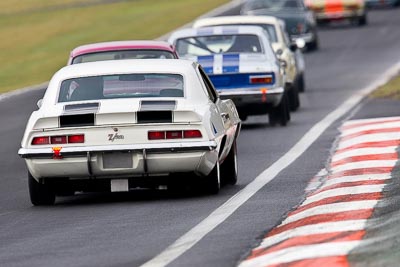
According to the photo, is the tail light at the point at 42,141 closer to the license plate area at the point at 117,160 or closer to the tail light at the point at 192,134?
the license plate area at the point at 117,160

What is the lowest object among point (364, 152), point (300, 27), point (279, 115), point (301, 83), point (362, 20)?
point (362, 20)

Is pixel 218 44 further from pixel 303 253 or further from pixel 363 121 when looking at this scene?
pixel 303 253

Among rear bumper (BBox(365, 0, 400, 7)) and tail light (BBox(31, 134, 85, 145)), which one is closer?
tail light (BBox(31, 134, 85, 145))

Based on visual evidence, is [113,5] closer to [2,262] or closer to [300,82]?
[300,82]

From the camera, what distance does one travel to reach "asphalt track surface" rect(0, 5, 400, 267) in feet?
30.7

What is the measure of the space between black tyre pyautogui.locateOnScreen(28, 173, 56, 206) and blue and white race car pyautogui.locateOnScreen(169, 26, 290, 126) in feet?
26.8

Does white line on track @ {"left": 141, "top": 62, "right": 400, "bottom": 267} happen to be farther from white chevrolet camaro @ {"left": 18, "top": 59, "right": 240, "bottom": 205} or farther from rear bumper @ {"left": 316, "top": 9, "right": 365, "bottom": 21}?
rear bumper @ {"left": 316, "top": 9, "right": 365, "bottom": 21}

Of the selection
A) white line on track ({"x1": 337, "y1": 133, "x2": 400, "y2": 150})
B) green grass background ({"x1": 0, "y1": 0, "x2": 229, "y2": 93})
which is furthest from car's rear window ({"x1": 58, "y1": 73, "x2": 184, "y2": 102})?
green grass background ({"x1": 0, "y1": 0, "x2": 229, "y2": 93})

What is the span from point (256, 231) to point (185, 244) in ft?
2.24

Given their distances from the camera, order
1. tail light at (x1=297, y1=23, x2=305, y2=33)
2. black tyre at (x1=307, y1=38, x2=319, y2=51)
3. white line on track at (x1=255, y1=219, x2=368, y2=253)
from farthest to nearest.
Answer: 1. black tyre at (x1=307, y1=38, x2=319, y2=51)
2. tail light at (x1=297, y1=23, x2=305, y2=33)
3. white line on track at (x1=255, y1=219, x2=368, y2=253)

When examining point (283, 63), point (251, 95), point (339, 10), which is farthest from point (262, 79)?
point (339, 10)

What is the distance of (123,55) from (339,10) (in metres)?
30.1

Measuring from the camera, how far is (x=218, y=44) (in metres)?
21.9

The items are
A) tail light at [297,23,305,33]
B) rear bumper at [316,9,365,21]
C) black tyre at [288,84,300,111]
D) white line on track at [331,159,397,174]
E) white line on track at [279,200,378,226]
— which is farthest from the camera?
rear bumper at [316,9,365,21]
